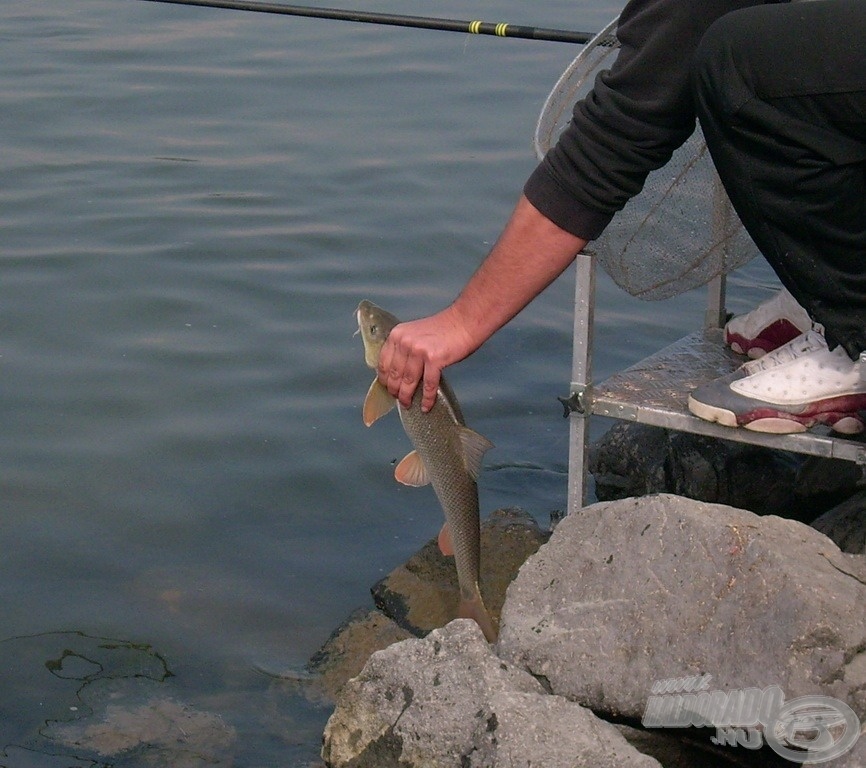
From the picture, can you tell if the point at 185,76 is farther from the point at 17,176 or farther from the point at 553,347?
the point at 553,347

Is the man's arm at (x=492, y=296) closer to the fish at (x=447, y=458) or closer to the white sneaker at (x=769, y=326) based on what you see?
the fish at (x=447, y=458)

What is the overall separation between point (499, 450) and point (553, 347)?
47.9 inches

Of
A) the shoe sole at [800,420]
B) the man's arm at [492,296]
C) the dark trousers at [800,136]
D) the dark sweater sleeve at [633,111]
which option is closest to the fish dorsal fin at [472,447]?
the man's arm at [492,296]

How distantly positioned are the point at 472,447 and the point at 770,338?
1.17 metres

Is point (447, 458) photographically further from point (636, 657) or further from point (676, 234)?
point (676, 234)

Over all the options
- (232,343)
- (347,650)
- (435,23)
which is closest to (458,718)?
(347,650)

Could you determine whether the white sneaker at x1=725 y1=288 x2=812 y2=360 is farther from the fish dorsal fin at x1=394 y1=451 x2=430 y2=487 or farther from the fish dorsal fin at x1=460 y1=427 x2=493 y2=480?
the fish dorsal fin at x1=394 y1=451 x2=430 y2=487

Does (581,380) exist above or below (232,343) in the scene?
above

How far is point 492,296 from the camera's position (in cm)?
344

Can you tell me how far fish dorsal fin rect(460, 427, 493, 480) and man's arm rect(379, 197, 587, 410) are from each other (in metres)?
0.38

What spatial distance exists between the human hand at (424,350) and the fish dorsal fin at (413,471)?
43 centimetres

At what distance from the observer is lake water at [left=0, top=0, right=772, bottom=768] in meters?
4.61

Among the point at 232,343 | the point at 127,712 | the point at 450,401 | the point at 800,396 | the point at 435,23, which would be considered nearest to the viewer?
the point at 800,396

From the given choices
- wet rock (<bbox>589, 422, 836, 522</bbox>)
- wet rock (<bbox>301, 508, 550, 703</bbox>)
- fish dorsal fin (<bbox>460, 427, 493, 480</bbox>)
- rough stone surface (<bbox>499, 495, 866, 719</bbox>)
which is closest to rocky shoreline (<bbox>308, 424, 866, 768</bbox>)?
rough stone surface (<bbox>499, 495, 866, 719</bbox>)
